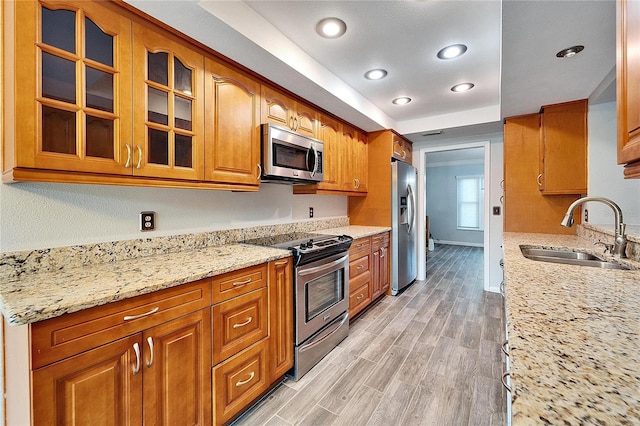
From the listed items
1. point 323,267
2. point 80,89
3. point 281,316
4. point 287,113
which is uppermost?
point 287,113

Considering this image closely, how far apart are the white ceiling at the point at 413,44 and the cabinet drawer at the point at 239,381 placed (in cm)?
182

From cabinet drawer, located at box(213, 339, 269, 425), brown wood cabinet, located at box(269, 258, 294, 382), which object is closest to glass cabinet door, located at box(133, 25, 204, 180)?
brown wood cabinet, located at box(269, 258, 294, 382)

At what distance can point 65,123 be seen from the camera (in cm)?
121

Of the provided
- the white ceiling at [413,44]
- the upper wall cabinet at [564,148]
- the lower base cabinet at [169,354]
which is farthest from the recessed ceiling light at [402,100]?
the lower base cabinet at [169,354]

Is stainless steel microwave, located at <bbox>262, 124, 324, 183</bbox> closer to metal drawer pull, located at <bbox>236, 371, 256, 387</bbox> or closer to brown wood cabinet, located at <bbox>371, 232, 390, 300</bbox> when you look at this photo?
brown wood cabinet, located at <bbox>371, 232, 390, 300</bbox>

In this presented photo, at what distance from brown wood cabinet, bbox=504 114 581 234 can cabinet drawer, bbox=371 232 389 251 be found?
1.30 m

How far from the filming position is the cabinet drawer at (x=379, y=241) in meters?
3.23

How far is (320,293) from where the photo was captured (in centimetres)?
220

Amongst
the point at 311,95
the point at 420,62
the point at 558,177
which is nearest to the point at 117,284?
the point at 311,95

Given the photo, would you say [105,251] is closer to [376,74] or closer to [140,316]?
[140,316]

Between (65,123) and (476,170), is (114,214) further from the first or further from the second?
(476,170)

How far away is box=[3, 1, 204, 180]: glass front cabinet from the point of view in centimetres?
110

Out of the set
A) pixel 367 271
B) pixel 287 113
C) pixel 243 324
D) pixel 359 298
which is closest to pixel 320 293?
pixel 243 324

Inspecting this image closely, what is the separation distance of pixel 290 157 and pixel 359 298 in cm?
163
